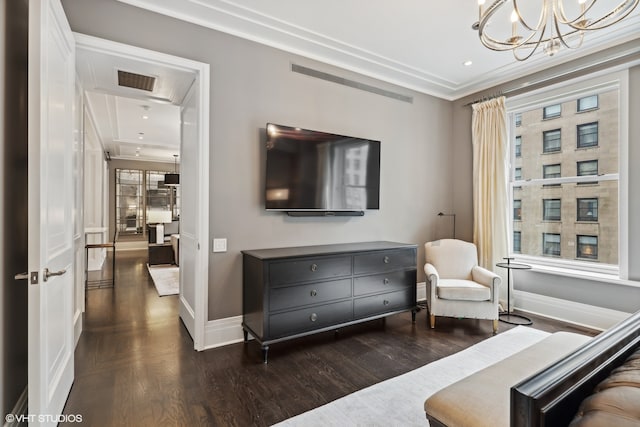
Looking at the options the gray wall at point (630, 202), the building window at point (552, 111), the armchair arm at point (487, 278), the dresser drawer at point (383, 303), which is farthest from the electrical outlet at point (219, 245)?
the building window at point (552, 111)

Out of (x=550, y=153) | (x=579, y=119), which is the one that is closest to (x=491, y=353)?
(x=550, y=153)

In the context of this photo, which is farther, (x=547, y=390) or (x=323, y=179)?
(x=323, y=179)

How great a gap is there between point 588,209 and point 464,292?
1.77 meters

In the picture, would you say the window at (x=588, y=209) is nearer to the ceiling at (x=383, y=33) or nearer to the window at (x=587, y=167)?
the window at (x=587, y=167)

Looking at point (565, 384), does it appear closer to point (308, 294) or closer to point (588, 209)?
point (308, 294)

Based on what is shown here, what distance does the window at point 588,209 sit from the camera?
3578 millimetres

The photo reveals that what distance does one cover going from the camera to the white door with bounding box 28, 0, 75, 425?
1501 mm

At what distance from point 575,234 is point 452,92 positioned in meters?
2.41

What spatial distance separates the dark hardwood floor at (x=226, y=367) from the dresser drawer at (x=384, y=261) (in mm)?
653

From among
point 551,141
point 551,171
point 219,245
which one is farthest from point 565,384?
point 551,141

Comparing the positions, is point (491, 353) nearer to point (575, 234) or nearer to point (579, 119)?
point (575, 234)

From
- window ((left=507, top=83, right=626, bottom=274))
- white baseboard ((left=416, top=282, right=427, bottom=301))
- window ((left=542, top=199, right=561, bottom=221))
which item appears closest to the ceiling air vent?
white baseboard ((left=416, top=282, right=427, bottom=301))

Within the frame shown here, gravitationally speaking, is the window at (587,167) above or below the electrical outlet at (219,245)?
above

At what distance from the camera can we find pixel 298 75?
3.41 m
